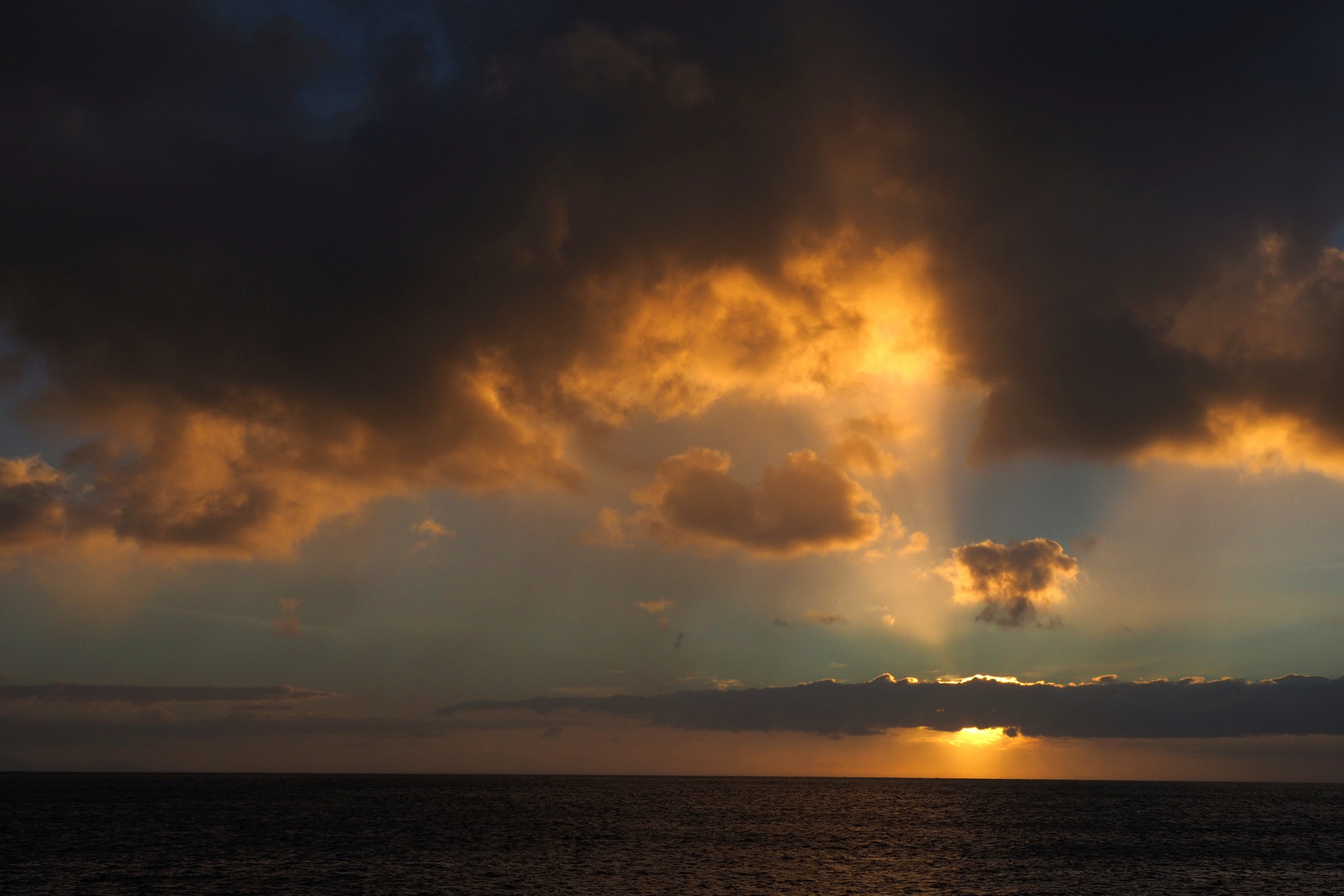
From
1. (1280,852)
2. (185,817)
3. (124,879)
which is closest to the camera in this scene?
(124,879)

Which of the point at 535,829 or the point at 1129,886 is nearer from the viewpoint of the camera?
the point at 1129,886

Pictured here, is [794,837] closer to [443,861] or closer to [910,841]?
[910,841]

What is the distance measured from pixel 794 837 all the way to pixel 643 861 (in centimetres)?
4003

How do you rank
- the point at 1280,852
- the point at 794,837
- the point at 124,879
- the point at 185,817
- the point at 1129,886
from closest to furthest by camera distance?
the point at 124,879, the point at 1129,886, the point at 1280,852, the point at 794,837, the point at 185,817

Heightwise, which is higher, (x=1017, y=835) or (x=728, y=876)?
(x=728, y=876)

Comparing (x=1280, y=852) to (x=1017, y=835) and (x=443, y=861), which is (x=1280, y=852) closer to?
(x=1017, y=835)

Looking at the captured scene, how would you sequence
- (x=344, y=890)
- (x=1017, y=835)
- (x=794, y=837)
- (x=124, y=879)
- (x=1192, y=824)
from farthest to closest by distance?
(x=1192, y=824), (x=1017, y=835), (x=794, y=837), (x=124, y=879), (x=344, y=890)

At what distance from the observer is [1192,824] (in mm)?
171750

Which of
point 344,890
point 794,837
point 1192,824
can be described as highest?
point 344,890

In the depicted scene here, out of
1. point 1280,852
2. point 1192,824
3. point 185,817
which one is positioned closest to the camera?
point 1280,852

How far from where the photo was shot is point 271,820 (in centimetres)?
14762

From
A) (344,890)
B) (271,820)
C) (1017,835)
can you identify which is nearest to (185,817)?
(271,820)

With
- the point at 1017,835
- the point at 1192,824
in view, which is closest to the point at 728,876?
the point at 1017,835

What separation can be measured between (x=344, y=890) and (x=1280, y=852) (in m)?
120
